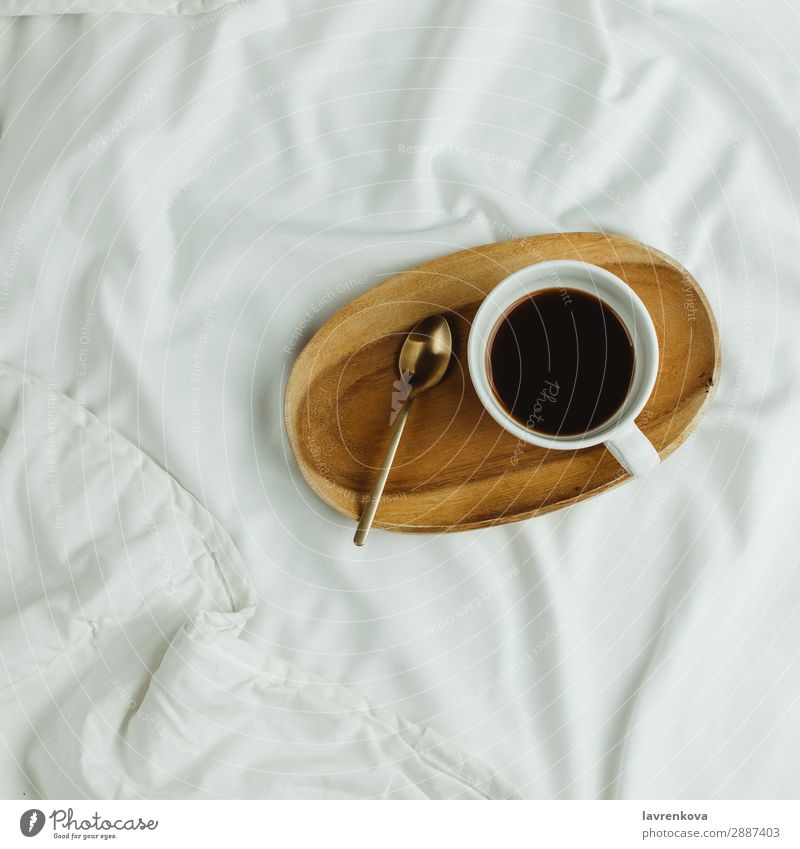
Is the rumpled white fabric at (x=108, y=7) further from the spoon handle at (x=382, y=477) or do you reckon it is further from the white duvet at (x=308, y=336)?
the spoon handle at (x=382, y=477)

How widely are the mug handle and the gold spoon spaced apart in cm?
9

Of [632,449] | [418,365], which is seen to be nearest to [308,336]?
[418,365]

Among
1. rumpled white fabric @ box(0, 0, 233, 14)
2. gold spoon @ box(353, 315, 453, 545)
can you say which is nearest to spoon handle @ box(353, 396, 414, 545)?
gold spoon @ box(353, 315, 453, 545)

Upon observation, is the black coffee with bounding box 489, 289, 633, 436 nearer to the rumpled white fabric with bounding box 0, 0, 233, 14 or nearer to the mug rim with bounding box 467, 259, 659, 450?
the mug rim with bounding box 467, 259, 659, 450

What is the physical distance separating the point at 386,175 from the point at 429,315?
90mm

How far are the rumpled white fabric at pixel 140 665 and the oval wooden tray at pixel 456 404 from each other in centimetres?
9

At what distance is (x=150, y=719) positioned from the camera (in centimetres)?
37

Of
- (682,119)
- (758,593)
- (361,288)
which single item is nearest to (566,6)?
(682,119)

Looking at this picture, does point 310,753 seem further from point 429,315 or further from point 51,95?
point 51,95

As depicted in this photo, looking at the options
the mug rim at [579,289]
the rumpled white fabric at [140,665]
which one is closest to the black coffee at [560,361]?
the mug rim at [579,289]

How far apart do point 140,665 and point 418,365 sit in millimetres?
206

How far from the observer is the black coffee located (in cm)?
34

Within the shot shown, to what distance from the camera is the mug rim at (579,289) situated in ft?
1.09

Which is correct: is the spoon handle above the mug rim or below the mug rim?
below
